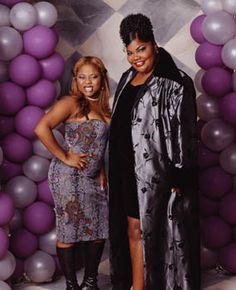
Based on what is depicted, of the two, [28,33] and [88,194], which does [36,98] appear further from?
[88,194]

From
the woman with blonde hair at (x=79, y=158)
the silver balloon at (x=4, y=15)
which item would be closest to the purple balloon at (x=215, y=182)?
the woman with blonde hair at (x=79, y=158)

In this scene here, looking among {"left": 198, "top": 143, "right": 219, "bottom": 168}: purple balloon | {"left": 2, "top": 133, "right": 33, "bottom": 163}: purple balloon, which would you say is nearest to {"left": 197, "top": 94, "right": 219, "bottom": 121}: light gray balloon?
{"left": 198, "top": 143, "right": 219, "bottom": 168}: purple balloon

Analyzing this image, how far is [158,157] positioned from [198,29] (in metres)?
1.26

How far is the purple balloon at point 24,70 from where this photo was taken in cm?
372

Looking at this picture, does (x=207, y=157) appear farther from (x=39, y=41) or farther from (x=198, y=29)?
(x=39, y=41)

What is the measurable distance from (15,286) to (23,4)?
5.60 feet

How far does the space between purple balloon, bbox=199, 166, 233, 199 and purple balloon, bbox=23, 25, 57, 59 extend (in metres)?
1.25

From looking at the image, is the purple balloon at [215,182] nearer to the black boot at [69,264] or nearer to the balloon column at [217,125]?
the balloon column at [217,125]

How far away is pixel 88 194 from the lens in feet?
11.8

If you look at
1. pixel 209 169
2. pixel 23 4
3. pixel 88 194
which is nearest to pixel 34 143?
pixel 88 194

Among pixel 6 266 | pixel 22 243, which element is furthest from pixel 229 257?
pixel 6 266

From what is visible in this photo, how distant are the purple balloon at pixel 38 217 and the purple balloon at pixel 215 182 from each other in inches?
38.8

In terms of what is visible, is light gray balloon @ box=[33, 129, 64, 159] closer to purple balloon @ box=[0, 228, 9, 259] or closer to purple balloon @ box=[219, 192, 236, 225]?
purple balloon @ box=[0, 228, 9, 259]

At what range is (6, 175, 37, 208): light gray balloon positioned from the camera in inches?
A: 151
